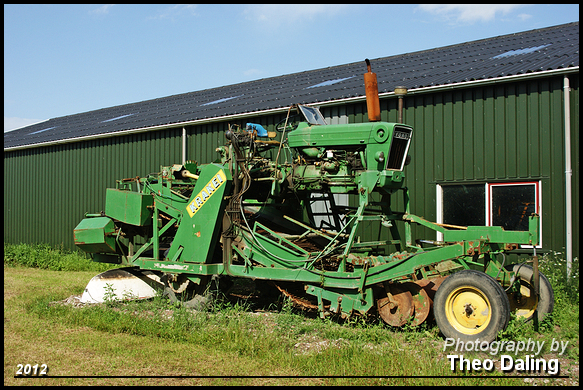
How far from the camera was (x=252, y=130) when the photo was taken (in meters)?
8.33

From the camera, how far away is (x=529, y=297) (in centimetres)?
695

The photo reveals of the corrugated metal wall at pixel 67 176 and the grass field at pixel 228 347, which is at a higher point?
the corrugated metal wall at pixel 67 176

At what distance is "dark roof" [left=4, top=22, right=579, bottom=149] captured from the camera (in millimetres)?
10047

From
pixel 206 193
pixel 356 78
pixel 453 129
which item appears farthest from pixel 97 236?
pixel 356 78

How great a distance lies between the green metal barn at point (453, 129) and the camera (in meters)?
8.93

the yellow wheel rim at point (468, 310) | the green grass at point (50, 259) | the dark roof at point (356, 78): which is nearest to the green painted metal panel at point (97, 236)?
the green grass at point (50, 259)

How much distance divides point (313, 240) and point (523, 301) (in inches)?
122

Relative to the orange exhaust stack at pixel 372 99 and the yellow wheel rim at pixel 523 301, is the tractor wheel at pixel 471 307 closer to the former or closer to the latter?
the yellow wheel rim at pixel 523 301

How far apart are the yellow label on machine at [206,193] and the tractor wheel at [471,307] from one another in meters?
3.46

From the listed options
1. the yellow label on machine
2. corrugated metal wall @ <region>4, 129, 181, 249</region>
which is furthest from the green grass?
the yellow label on machine

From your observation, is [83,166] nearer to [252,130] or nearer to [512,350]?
[252,130]

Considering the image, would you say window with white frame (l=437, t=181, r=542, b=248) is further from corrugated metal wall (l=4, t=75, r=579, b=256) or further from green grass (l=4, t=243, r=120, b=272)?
green grass (l=4, t=243, r=120, b=272)

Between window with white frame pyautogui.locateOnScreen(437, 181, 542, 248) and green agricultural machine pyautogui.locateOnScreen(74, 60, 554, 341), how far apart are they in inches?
78.7

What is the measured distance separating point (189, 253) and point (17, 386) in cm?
346
